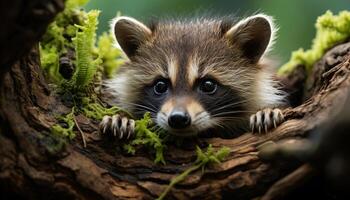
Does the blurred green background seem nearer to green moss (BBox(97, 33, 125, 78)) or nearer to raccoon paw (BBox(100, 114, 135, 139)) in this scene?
green moss (BBox(97, 33, 125, 78))

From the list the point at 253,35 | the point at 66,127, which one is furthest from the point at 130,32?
the point at 66,127

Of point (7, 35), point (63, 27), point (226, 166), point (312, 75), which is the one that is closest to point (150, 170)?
point (226, 166)

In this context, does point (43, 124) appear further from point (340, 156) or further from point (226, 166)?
point (340, 156)

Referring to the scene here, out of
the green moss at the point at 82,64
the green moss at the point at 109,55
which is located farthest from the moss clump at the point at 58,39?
the green moss at the point at 109,55

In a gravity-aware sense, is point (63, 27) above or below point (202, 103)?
above

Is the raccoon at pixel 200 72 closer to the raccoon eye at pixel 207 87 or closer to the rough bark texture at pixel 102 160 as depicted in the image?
the raccoon eye at pixel 207 87
